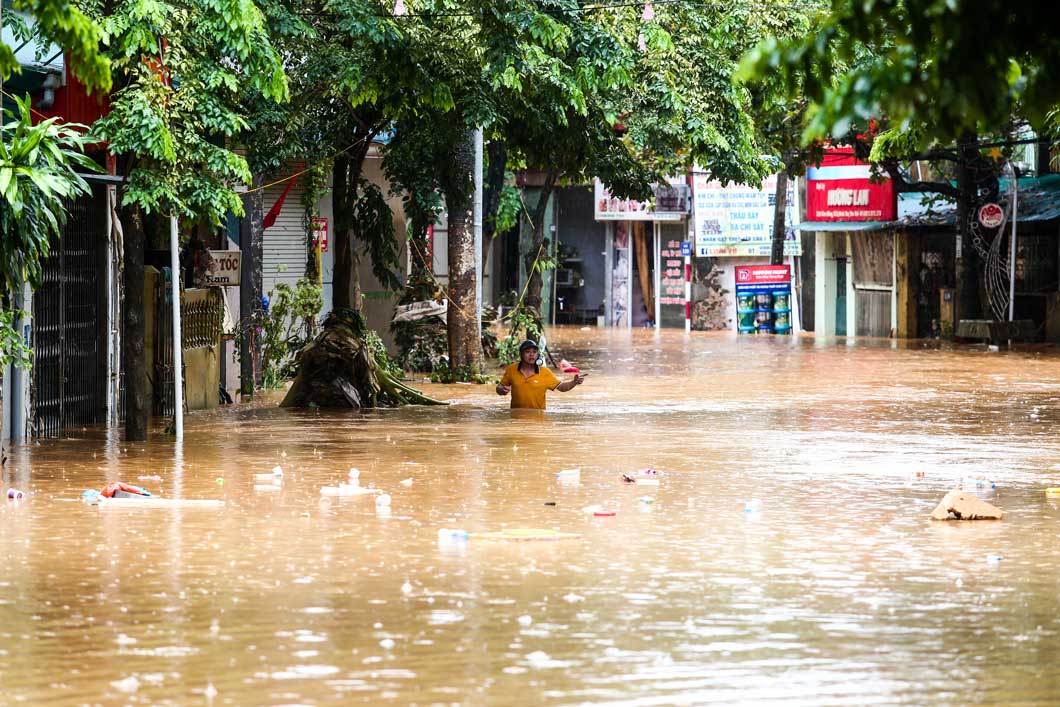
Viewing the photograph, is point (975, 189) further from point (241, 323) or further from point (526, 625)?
point (526, 625)

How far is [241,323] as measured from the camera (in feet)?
73.8

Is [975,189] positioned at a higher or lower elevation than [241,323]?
higher

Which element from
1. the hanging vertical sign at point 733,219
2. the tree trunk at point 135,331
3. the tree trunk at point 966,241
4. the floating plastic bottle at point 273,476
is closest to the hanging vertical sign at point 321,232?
the tree trunk at point 135,331

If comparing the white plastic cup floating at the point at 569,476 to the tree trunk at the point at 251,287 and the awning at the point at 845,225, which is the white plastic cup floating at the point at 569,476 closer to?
the tree trunk at the point at 251,287

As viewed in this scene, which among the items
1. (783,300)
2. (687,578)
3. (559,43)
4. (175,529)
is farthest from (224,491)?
(783,300)

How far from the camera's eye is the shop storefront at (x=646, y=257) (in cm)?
4778

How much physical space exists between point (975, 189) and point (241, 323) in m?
19.7

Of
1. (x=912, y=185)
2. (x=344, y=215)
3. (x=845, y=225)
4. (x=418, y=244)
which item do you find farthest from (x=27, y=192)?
(x=845, y=225)

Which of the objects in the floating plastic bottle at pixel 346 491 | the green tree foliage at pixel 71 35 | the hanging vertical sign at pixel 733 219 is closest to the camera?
the green tree foliage at pixel 71 35

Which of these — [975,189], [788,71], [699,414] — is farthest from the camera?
[975,189]

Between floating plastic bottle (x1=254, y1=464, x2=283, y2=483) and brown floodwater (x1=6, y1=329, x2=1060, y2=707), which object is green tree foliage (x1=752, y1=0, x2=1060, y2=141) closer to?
brown floodwater (x1=6, y1=329, x2=1060, y2=707)

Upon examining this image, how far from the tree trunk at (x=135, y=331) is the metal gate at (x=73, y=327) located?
44.7 inches

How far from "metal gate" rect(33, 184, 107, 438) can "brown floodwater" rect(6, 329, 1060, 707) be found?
76 centimetres

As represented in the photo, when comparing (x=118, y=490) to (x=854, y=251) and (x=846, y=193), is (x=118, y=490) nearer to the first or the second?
(x=846, y=193)
